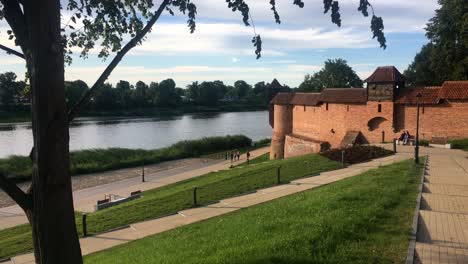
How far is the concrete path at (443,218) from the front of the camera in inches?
247

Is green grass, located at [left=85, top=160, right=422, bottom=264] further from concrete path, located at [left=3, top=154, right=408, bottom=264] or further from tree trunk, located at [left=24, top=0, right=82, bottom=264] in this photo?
tree trunk, located at [left=24, top=0, right=82, bottom=264]

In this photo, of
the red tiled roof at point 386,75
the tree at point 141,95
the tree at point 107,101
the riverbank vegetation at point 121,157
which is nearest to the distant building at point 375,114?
the red tiled roof at point 386,75

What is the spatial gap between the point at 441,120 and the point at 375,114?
422cm

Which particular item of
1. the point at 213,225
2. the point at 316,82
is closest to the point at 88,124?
the point at 316,82

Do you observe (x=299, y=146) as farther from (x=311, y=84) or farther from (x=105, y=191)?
(x=311, y=84)

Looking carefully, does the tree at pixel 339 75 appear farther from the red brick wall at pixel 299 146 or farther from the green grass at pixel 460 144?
the green grass at pixel 460 144

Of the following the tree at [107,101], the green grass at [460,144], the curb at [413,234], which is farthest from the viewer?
the tree at [107,101]

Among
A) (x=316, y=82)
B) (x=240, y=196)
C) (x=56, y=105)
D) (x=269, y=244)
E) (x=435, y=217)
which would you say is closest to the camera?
(x=56, y=105)

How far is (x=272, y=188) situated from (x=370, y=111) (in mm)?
16033

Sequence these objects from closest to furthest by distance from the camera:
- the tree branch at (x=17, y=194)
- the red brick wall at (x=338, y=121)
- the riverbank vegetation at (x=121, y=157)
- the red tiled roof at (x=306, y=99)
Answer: the tree branch at (x=17, y=194) → the red brick wall at (x=338, y=121) → the red tiled roof at (x=306, y=99) → the riverbank vegetation at (x=121, y=157)

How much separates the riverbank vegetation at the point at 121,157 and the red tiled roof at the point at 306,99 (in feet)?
49.7

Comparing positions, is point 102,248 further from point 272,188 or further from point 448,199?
point 448,199

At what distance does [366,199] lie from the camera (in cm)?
934

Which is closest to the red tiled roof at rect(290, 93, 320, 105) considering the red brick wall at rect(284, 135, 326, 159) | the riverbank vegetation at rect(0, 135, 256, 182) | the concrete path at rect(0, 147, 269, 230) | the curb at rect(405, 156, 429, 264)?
the red brick wall at rect(284, 135, 326, 159)
